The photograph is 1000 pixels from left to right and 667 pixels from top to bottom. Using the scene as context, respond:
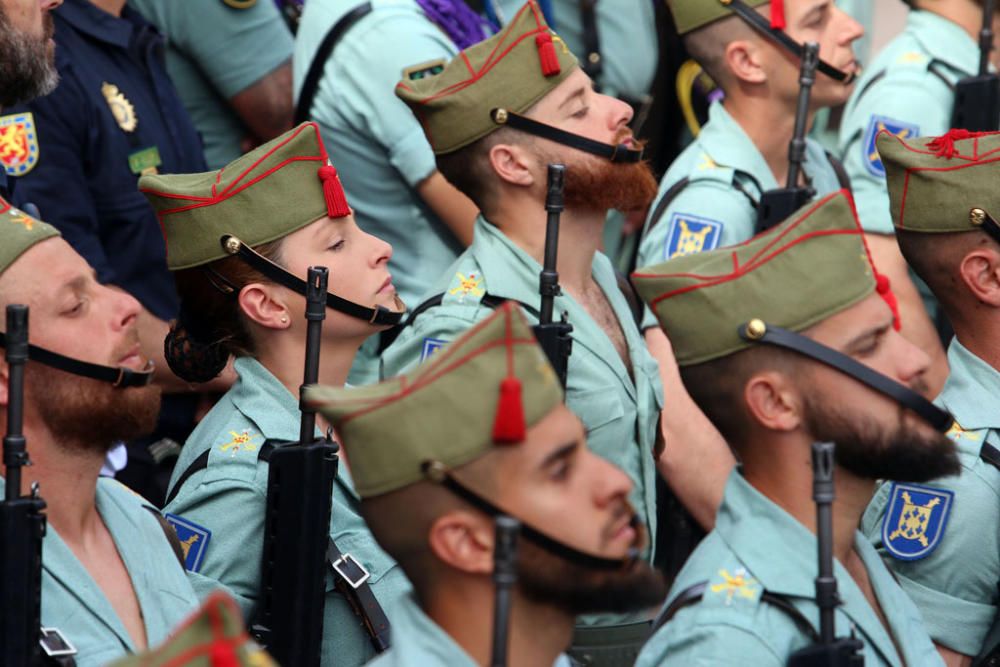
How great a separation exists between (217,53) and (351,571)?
257cm

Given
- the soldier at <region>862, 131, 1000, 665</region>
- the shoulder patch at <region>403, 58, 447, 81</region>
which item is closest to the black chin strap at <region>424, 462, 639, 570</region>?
the soldier at <region>862, 131, 1000, 665</region>

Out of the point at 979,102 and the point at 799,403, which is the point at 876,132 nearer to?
the point at 979,102

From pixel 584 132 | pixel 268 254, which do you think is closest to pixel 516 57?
pixel 584 132

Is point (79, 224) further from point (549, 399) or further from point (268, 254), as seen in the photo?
point (549, 399)

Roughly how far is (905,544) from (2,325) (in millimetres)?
2093

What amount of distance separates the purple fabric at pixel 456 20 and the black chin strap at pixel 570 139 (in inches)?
49.3

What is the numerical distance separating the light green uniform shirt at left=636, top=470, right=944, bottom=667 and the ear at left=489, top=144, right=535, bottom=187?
155cm

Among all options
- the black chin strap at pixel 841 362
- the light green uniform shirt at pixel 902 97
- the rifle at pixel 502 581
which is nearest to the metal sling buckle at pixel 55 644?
the rifle at pixel 502 581

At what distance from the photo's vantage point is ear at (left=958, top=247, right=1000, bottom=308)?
438 cm

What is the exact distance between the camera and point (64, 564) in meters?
3.62

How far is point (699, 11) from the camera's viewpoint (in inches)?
240

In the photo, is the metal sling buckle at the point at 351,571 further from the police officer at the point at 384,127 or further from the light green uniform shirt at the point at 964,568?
the police officer at the point at 384,127

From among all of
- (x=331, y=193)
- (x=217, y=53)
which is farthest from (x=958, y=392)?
(x=217, y=53)

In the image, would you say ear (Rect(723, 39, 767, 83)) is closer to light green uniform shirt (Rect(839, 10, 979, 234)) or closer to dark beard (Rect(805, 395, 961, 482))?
light green uniform shirt (Rect(839, 10, 979, 234))
